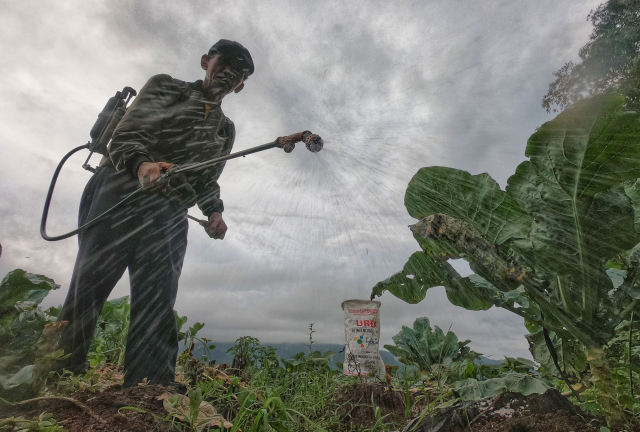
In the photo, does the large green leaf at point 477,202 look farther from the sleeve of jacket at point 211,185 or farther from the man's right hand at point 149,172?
the sleeve of jacket at point 211,185

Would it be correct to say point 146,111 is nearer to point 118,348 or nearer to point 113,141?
point 113,141

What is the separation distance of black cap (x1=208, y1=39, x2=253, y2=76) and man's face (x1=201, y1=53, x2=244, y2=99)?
0.04 meters

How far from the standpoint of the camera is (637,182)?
170 cm

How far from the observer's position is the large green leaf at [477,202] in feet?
5.32

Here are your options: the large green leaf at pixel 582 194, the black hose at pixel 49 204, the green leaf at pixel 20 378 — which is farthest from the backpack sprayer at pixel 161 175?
the large green leaf at pixel 582 194

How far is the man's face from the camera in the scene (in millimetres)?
2639

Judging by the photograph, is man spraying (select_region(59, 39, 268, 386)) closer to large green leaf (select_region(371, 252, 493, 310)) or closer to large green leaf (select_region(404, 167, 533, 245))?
large green leaf (select_region(404, 167, 533, 245))

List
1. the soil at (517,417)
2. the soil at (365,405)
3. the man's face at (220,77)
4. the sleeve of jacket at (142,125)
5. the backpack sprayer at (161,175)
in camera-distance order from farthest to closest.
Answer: the man's face at (220,77) < the sleeve of jacket at (142,125) < the backpack sprayer at (161,175) < the soil at (365,405) < the soil at (517,417)

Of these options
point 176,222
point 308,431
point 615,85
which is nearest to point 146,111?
point 176,222

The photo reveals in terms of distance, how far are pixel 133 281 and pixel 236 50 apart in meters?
1.61

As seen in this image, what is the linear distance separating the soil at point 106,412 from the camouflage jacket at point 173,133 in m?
1.17

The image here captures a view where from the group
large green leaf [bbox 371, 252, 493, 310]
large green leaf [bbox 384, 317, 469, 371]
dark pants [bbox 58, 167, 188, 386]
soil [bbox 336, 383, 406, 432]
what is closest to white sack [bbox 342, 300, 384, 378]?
large green leaf [bbox 384, 317, 469, 371]

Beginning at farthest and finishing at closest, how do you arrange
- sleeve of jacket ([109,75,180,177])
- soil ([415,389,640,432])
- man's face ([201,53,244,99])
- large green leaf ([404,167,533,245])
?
man's face ([201,53,244,99]), sleeve of jacket ([109,75,180,177]), large green leaf ([404,167,533,245]), soil ([415,389,640,432])

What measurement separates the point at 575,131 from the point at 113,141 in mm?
2177
